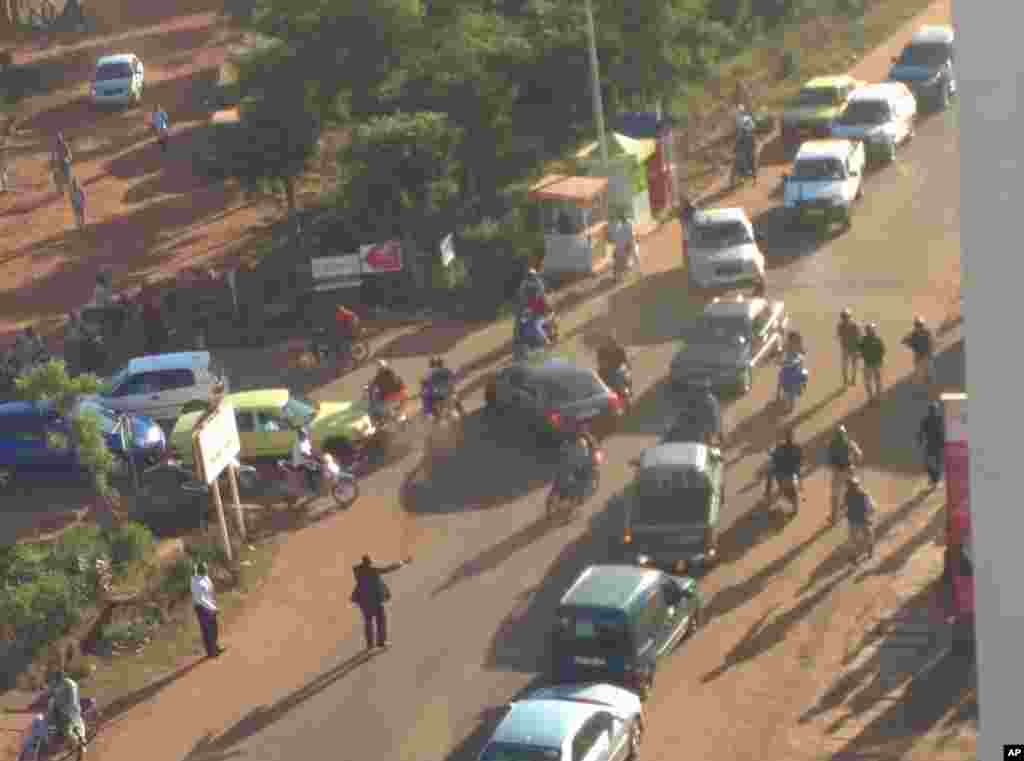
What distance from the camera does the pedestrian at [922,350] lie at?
3003cm

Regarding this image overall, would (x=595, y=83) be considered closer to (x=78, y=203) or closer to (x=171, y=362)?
(x=171, y=362)

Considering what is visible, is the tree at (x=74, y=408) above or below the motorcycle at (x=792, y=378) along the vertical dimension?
above

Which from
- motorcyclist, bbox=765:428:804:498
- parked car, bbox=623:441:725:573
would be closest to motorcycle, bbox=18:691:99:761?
parked car, bbox=623:441:725:573

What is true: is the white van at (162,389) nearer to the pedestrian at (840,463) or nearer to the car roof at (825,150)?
the pedestrian at (840,463)

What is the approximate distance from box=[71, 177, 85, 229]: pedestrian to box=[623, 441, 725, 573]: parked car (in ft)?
70.1

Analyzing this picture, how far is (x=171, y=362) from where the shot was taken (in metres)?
32.1

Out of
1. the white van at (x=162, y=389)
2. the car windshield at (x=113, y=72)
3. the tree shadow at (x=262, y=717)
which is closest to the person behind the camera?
the tree shadow at (x=262, y=717)

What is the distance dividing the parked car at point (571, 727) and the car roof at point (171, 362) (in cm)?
1276

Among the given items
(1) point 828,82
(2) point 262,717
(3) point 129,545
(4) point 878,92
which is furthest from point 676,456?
(1) point 828,82

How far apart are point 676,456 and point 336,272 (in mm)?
12457

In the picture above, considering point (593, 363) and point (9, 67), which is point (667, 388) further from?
point (9, 67)

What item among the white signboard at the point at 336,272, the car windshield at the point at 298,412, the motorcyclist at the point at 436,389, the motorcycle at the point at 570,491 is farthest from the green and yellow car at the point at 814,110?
the motorcycle at the point at 570,491

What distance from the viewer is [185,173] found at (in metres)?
46.8

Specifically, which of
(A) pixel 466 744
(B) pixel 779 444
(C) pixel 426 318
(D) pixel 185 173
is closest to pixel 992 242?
(A) pixel 466 744
